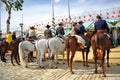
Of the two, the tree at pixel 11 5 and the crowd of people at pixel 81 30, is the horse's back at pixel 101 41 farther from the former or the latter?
the tree at pixel 11 5

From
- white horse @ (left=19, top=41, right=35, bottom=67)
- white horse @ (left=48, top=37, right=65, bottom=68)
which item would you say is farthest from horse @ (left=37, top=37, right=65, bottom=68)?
white horse @ (left=19, top=41, right=35, bottom=67)

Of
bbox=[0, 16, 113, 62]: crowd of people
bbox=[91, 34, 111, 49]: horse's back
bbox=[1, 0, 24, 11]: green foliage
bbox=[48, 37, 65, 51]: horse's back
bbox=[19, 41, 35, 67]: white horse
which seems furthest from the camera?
bbox=[1, 0, 24, 11]: green foliage

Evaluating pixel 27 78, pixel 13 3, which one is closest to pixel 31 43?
pixel 27 78

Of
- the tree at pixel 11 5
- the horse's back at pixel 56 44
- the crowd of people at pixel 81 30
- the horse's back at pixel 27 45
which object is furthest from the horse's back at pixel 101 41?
the tree at pixel 11 5

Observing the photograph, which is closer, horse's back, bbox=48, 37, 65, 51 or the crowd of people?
the crowd of people

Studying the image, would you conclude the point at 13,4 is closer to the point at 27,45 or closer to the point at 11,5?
the point at 11,5

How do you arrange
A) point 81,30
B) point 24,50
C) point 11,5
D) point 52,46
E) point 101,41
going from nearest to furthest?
point 101,41, point 81,30, point 52,46, point 24,50, point 11,5

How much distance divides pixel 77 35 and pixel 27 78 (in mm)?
4423

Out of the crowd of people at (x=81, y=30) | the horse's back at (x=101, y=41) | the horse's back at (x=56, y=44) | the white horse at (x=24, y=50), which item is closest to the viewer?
the horse's back at (x=101, y=41)

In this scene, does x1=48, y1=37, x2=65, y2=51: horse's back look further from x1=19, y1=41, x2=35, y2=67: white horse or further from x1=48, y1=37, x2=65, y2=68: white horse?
x1=19, y1=41, x2=35, y2=67: white horse

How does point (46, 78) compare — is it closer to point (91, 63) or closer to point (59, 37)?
point (59, 37)

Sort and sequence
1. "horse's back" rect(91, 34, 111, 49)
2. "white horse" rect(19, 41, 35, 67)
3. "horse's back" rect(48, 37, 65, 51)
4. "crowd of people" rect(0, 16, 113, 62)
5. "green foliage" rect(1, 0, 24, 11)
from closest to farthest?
"horse's back" rect(91, 34, 111, 49) → "crowd of people" rect(0, 16, 113, 62) → "horse's back" rect(48, 37, 65, 51) → "white horse" rect(19, 41, 35, 67) → "green foliage" rect(1, 0, 24, 11)

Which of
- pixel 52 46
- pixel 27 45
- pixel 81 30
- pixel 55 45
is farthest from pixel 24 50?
pixel 81 30

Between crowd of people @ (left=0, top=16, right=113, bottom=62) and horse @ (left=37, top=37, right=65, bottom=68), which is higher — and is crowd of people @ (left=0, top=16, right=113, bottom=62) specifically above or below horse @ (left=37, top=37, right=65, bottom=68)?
above
